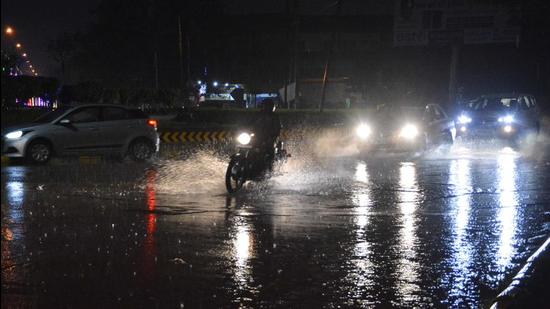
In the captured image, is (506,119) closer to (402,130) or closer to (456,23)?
(402,130)

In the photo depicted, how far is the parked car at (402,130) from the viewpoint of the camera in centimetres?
2342

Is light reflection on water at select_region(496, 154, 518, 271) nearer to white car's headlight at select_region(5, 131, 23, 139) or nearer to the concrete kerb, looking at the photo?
the concrete kerb

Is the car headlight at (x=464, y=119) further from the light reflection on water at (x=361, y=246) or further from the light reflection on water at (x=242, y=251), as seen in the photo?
the light reflection on water at (x=242, y=251)

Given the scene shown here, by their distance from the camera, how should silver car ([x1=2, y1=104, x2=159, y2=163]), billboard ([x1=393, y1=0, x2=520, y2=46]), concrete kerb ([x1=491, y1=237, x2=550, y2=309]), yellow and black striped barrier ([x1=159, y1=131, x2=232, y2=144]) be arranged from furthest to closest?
billboard ([x1=393, y1=0, x2=520, y2=46])
yellow and black striped barrier ([x1=159, y1=131, x2=232, y2=144])
silver car ([x1=2, y1=104, x2=159, y2=163])
concrete kerb ([x1=491, y1=237, x2=550, y2=309])

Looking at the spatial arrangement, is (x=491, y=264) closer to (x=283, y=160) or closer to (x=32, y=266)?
(x=32, y=266)

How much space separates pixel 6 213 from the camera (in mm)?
10547

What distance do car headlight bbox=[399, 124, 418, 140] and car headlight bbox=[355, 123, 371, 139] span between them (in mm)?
1157

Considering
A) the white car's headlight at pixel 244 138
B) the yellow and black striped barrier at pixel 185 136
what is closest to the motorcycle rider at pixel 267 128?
the white car's headlight at pixel 244 138

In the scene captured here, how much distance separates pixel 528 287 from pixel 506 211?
5.00 m

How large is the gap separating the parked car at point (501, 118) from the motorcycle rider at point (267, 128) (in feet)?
46.7

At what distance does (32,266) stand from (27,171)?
33.4 ft

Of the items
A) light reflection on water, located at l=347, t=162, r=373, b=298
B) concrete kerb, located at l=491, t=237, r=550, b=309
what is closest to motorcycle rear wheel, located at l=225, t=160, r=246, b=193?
light reflection on water, located at l=347, t=162, r=373, b=298

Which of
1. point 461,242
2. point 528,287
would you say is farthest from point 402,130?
point 528,287

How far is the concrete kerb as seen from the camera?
20.7 ft
